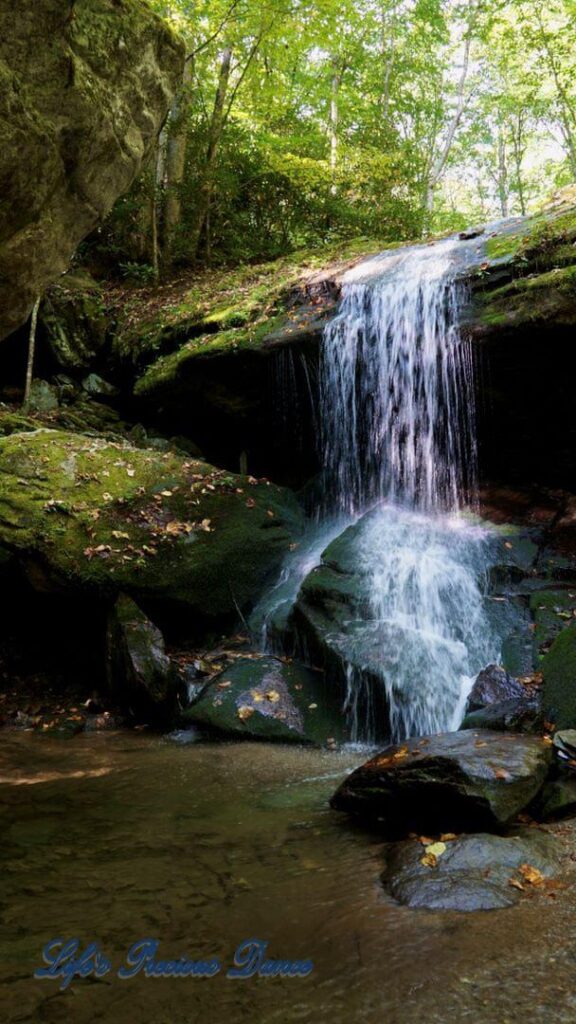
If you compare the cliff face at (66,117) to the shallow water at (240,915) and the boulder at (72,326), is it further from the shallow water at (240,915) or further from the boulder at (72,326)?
the boulder at (72,326)

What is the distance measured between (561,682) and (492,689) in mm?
727

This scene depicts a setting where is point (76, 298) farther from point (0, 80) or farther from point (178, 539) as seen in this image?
point (0, 80)

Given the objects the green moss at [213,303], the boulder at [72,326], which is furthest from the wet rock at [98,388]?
the green moss at [213,303]

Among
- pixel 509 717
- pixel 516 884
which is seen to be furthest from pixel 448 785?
pixel 509 717

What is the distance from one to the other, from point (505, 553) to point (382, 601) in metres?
1.90

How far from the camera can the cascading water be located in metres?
6.87

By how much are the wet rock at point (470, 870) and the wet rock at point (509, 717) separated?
1408 mm

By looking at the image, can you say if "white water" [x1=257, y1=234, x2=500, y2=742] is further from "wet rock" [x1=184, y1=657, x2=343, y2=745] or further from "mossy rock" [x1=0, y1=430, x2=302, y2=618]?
"mossy rock" [x1=0, y1=430, x2=302, y2=618]

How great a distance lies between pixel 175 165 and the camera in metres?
14.1

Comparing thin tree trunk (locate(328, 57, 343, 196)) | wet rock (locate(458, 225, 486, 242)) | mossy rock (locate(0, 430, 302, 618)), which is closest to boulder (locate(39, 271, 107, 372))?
mossy rock (locate(0, 430, 302, 618))

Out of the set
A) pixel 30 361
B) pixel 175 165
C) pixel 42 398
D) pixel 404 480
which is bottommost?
pixel 404 480

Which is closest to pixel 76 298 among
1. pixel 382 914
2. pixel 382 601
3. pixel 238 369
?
pixel 238 369

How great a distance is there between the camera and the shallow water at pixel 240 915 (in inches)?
77.5

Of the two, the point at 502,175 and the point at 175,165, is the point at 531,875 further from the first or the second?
the point at 502,175
